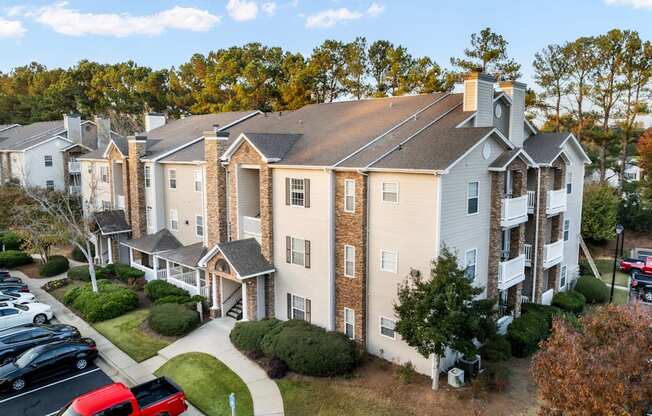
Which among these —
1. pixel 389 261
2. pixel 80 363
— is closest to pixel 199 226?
pixel 80 363

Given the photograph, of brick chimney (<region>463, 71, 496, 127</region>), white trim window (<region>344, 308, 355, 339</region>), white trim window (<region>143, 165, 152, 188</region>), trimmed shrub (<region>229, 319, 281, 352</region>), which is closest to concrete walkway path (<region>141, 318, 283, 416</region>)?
trimmed shrub (<region>229, 319, 281, 352</region>)

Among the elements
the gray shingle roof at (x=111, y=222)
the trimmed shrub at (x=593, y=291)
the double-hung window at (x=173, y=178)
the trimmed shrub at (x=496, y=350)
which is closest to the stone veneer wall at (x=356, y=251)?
the trimmed shrub at (x=496, y=350)

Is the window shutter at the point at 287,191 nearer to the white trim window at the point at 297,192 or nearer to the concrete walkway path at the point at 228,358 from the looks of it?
the white trim window at the point at 297,192

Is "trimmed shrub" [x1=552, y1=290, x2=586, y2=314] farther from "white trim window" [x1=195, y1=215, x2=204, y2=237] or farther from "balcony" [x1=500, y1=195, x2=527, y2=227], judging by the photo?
"white trim window" [x1=195, y1=215, x2=204, y2=237]

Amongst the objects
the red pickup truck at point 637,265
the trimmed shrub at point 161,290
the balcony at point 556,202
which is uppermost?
the balcony at point 556,202

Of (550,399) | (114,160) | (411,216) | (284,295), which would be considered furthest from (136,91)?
(550,399)
